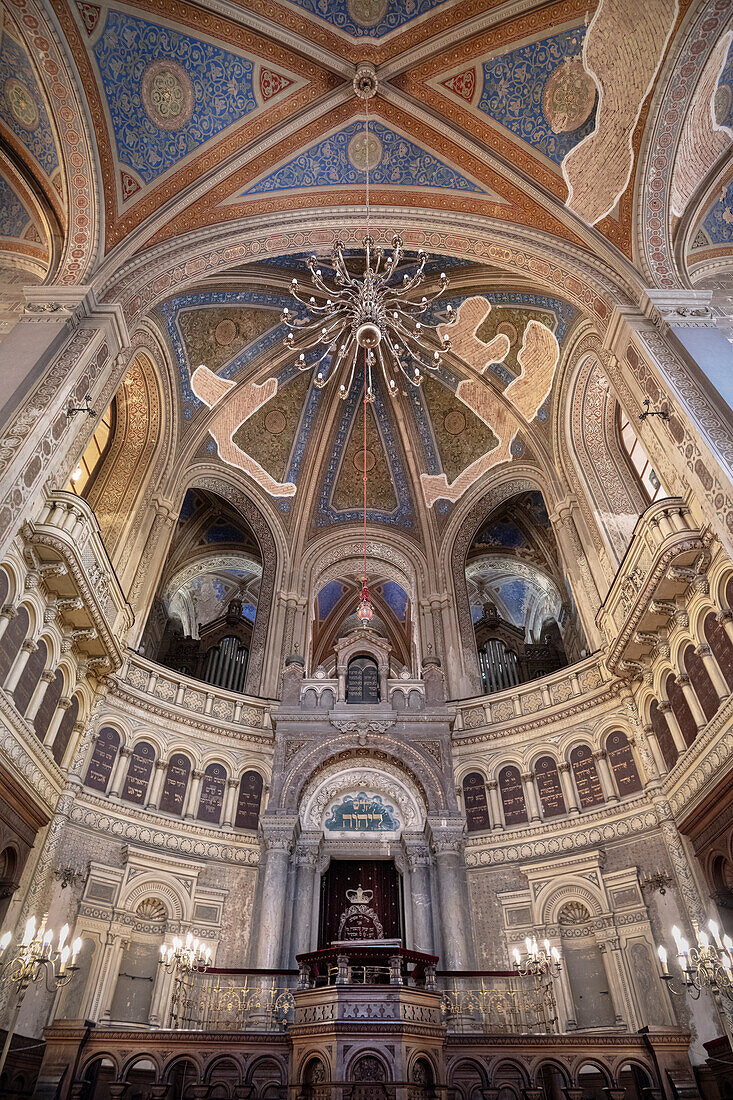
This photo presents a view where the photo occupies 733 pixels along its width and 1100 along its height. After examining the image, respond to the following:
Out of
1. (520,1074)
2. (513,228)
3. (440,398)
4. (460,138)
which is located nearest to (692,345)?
(513,228)

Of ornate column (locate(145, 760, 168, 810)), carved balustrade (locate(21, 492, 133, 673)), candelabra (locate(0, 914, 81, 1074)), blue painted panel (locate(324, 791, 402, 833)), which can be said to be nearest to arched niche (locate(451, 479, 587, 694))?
blue painted panel (locate(324, 791, 402, 833))

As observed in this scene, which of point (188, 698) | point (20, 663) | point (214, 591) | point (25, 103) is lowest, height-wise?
point (20, 663)

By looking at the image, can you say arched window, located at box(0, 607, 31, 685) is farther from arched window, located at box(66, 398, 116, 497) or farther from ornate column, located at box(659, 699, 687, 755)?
ornate column, located at box(659, 699, 687, 755)

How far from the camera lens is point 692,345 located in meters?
11.7

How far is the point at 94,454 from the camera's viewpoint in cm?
1623

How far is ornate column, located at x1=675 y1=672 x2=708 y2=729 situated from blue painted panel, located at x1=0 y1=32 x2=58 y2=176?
15239mm

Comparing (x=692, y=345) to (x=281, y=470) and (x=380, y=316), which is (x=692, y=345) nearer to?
(x=380, y=316)

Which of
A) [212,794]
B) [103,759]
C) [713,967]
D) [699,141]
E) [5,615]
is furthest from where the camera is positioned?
[212,794]

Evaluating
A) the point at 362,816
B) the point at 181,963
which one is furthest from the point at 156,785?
the point at 362,816

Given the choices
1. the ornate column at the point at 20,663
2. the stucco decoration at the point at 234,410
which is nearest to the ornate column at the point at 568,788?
the ornate column at the point at 20,663

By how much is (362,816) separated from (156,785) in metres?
4.58

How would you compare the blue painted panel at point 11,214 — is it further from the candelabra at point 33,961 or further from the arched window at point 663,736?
the arched window at point 663,736

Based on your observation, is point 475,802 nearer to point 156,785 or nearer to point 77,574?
point 156,785

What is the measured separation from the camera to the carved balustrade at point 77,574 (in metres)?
10.7
